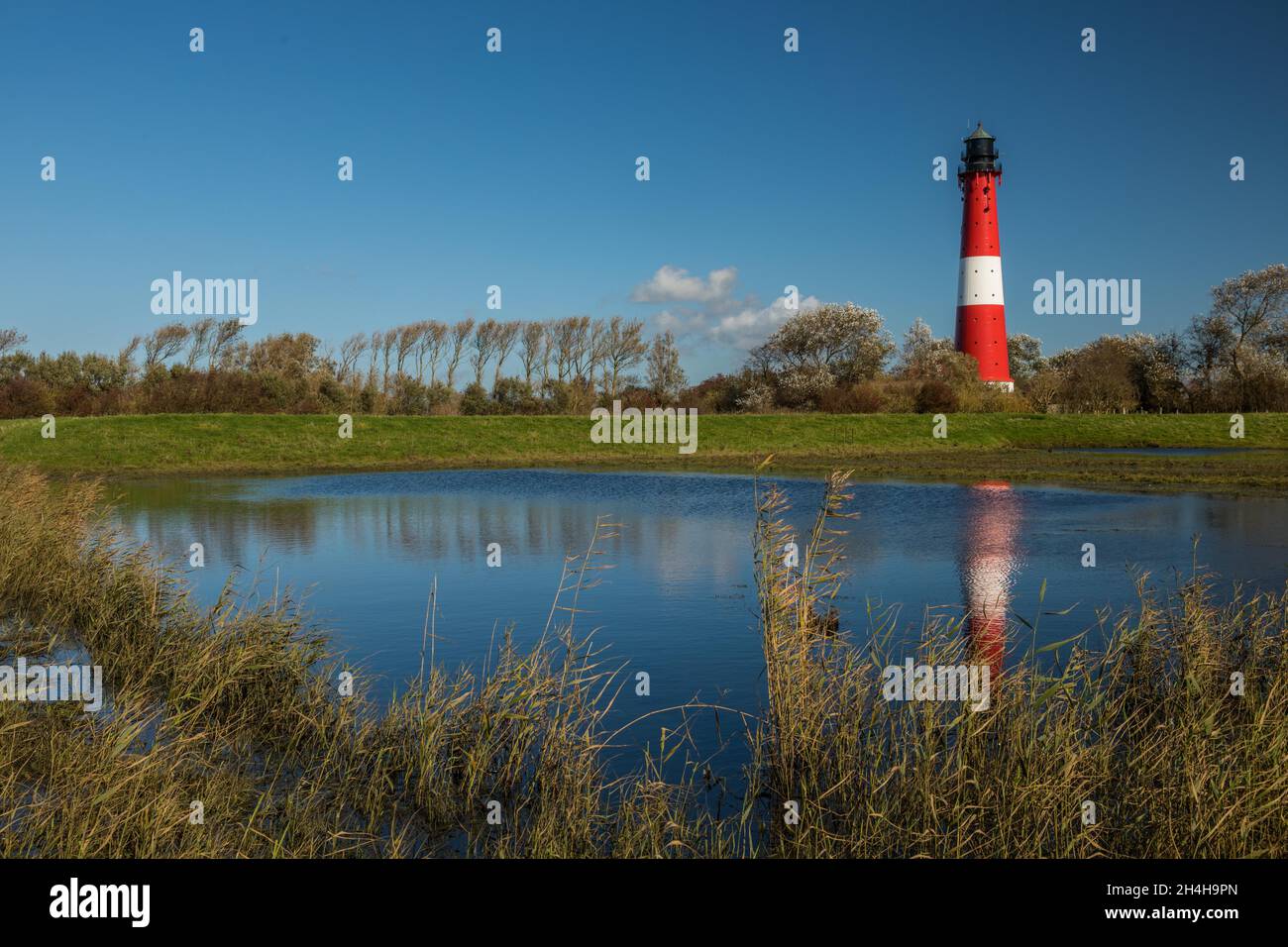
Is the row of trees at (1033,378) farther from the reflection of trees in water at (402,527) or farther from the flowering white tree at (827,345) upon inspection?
the reflection of trees in water at (402,527)

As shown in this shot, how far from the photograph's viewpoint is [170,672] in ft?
33.0

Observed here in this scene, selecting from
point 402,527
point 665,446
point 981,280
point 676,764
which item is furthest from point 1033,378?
point 676,764

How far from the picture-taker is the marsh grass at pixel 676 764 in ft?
20.3

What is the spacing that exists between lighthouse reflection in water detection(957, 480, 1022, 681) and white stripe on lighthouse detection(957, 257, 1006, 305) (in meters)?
34.7

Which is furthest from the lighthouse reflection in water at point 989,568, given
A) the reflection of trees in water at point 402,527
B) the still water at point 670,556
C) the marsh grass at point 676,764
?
the reflection of trees in water at point 402,527

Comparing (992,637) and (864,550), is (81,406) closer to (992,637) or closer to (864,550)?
(864,550)

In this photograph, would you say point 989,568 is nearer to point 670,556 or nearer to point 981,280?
point 670,556

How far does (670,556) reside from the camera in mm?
18891

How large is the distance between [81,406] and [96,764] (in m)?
58.1

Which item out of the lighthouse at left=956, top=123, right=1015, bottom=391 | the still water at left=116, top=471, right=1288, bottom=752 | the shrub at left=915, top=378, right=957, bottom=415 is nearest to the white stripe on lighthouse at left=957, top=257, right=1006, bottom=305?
the lighthouse at left=956, top=123, right=1015, bottom=391

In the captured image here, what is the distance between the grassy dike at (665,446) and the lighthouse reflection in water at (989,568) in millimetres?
10454

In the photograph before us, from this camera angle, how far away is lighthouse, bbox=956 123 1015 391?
2397 inches

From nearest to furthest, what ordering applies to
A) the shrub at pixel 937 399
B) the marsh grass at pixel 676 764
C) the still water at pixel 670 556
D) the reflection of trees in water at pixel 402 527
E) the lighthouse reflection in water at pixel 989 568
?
the marsh grass at pixel 676 764
the lighthouse reflection in water at pixel 989 568
the still water at pixel 670 556
the reflection of trees in water at pixel 402 527
the shrub at pixel 937 399

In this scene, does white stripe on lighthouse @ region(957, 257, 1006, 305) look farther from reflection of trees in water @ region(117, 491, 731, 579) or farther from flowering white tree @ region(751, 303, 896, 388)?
reflection of trees in water @ region(117, 491, 731, 579)
